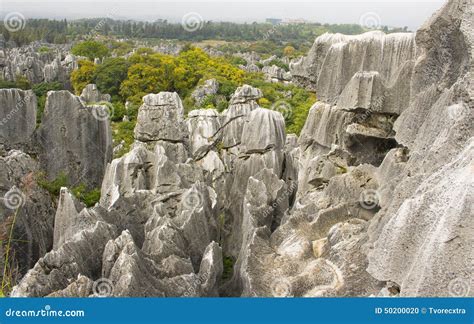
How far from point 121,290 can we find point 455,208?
14.3 ft

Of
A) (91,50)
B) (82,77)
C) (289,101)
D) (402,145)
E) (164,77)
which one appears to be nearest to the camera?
(402,145)

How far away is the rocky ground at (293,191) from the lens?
4910 mm

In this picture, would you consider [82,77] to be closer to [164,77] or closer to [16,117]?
[164,77]

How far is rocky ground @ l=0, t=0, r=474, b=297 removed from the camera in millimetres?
4910

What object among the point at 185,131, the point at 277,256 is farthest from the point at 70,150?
the point at 277,256

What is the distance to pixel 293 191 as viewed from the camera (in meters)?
14.3

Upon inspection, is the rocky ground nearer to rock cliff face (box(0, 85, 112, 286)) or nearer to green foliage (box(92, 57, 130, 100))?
rock cliff face (box(0, 85, 112, 286))

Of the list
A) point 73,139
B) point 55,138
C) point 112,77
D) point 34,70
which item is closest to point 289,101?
point 112,77

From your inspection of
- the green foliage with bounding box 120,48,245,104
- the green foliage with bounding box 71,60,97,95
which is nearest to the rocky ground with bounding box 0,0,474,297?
the green foliage with bounding box 120,48,245,104

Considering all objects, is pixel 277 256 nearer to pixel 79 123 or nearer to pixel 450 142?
pixel 450 142

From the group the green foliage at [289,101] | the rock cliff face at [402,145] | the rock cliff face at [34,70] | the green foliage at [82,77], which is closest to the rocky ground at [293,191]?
the rock cliff face at [402,145]

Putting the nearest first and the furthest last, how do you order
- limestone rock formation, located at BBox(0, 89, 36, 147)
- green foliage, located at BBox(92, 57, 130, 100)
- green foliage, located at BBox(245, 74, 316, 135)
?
limestone rock formation, located at BBox(0, 89, 36, 147), green foliage, located at BBox(245, 74, 316, 135), green foliage, located at BBox(92, 57, 130, 100)

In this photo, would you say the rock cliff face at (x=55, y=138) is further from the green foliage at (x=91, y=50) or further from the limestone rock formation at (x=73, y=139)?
the green foliage at (x=91, y=50)

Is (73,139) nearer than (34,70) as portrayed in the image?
Yes
